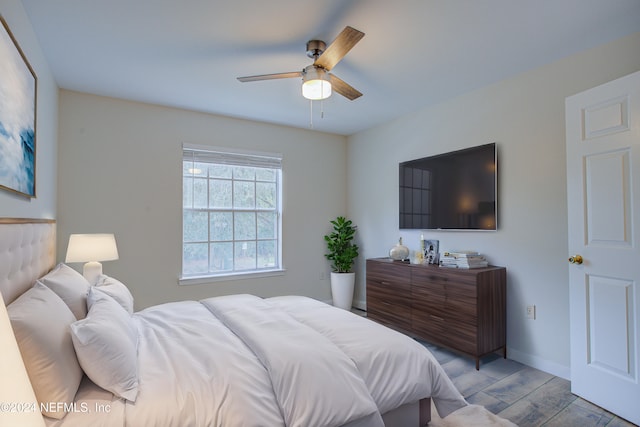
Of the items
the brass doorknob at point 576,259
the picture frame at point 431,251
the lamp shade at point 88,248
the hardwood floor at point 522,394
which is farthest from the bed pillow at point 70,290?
the brass doorknob at point 576,259

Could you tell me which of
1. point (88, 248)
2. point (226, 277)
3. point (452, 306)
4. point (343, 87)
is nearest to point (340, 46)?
point (343, 87)

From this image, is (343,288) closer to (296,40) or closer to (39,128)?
(296,40)

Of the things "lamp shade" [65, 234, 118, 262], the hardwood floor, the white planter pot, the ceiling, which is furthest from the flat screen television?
"lamp shade" [65, 234, 118, 262]

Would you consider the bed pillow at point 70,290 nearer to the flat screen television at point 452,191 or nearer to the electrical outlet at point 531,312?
the flat screen television at point 452,191

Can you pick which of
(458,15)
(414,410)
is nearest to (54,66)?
(458,15)

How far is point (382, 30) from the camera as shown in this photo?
2168 millimetres

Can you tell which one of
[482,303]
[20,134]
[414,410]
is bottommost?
[414,410]

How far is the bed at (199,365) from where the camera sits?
1197 millimetres

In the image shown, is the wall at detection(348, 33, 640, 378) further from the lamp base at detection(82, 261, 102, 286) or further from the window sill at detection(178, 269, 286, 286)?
the lamp base at detection(82, 261, 102, 286)

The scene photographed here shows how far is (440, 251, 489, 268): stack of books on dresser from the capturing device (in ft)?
9.60

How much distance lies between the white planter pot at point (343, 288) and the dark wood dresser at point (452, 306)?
0.96m

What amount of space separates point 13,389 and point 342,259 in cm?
398

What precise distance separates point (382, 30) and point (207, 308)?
2366mm

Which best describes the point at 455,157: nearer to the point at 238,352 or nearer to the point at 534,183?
the point at 534,183
